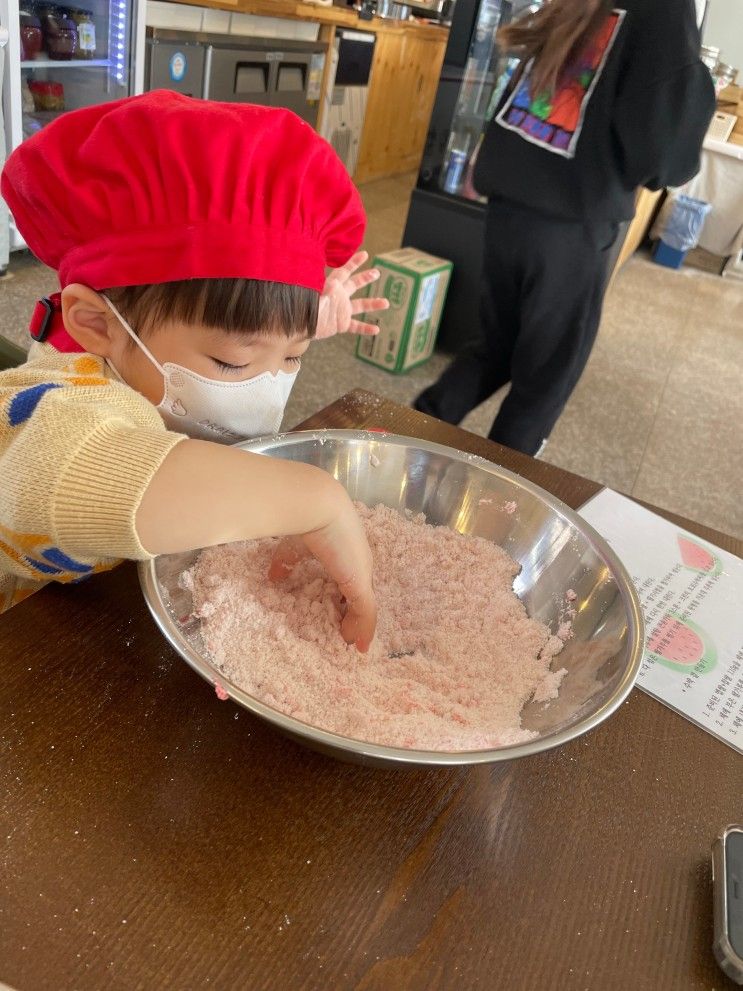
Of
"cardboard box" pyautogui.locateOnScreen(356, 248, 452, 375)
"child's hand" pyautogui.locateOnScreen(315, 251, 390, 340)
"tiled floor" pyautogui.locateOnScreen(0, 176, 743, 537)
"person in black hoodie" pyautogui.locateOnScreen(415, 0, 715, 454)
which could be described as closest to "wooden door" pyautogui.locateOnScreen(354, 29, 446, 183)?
"tiled floor" pyautogui.locateOnScreen(0, 176, 743, 537)

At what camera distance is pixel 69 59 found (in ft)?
8.26

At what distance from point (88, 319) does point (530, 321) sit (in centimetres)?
122

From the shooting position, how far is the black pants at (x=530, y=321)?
1.59 m

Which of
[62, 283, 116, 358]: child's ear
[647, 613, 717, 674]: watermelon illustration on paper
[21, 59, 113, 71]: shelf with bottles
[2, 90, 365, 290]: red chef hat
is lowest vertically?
[647, 613, 717, 674]: watermelon illustration on paper

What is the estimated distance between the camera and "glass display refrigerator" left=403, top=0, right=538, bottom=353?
214cm

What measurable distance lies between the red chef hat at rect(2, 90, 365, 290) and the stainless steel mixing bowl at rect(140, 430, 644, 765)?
0.55ft

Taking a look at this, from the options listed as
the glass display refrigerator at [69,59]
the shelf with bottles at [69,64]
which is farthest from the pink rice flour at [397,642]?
the shelf with bottles at [69,64]

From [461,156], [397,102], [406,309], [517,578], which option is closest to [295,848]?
[517,578]

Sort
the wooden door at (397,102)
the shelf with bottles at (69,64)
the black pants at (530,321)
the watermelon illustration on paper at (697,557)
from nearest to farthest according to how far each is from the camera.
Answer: the watermelon illustration on paper at (697,557)
the black pants at (530,321)
the shelf with bottles at (69,64)
the wooden door at (397,102)

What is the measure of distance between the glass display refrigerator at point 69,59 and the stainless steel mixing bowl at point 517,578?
2.12 m

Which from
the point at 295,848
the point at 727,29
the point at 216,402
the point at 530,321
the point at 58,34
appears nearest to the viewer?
the point at 295,848

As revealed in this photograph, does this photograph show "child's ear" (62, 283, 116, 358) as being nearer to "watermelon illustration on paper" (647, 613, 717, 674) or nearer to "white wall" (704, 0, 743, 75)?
"watermelon illustration on paper" (647, 613, 717, 674)

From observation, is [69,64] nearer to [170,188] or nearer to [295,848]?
[170,188]

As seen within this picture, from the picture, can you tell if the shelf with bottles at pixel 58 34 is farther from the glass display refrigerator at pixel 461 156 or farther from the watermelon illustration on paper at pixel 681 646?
the watermelon illustration on paper at pixel 681 646
